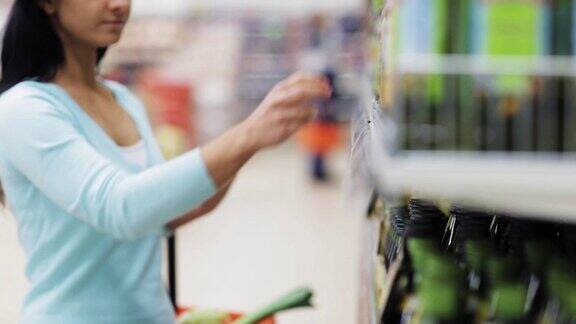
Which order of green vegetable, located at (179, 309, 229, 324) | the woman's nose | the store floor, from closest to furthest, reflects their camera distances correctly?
the woman's nose → green vegetable, located at (179, 309, 229, 324) → the store floor

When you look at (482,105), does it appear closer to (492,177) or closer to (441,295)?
(492,177)

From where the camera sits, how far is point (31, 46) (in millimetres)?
1585

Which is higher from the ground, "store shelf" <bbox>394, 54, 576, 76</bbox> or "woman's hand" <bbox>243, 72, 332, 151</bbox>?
"store shelf" <bbox>394, 54, 576, 76</bbox>

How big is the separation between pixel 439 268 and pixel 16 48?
97 centimetres

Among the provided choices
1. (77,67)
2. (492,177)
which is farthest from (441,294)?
(77,67)

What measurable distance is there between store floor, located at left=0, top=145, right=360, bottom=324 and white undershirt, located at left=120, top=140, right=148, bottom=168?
0.99 m

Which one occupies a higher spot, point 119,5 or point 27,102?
point 119,5

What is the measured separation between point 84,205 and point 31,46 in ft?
1.33

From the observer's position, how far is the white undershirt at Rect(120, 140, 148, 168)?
5.40 ft

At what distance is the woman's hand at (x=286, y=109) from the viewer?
122cm

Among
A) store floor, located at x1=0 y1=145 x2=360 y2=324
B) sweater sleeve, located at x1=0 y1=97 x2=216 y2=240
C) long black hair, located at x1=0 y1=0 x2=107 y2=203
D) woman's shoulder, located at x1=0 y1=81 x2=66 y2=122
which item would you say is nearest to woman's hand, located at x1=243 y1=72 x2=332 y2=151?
sweater sleeve, located at x1=0 y1=97 x2=216 y2=240

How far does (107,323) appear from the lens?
1603mm

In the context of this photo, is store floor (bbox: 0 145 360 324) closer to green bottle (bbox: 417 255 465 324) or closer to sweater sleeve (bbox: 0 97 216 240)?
sweater sleeve (bbox: 0 97 216 240)

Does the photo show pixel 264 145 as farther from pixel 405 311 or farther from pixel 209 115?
pixel 209 115
